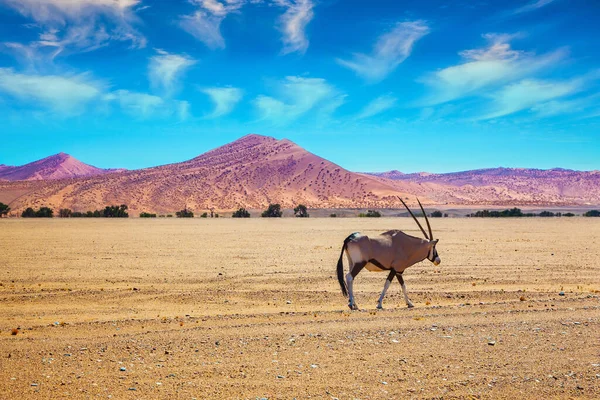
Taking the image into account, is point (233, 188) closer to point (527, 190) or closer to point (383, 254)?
point (527, 190)

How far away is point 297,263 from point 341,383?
15.8 meters

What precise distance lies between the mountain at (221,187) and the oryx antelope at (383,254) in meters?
99.6

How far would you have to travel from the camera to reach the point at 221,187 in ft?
427

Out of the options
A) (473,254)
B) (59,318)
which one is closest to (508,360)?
(59,318)

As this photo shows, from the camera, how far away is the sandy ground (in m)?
7.16

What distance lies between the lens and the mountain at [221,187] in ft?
382

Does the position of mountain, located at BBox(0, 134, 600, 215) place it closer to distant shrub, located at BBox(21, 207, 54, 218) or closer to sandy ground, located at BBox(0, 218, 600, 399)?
distant shrub, located at BBox(21, 207, 54, 218)

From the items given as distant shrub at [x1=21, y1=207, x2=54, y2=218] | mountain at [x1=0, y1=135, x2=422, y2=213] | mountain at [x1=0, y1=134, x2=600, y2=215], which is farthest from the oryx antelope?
mountain at [x1=0, y1=135, x2=422, y2=213]

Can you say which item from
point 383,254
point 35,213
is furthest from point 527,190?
point 383,254

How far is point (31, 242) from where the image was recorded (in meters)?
32.2

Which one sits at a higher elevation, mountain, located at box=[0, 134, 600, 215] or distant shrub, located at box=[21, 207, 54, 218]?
mountain, located at box=[0, 134, 600, 215]

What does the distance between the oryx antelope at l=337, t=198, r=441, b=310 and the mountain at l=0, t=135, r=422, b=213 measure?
99.6 metres

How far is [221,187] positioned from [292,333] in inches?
4788

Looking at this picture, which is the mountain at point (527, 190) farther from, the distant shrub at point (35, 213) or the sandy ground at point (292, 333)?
the sandy ground at point (292, 333)
